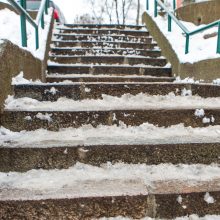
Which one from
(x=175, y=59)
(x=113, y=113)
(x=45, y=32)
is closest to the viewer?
(x=113, y=113)

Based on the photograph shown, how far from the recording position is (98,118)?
2945 millimetres

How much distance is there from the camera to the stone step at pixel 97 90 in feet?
10.9

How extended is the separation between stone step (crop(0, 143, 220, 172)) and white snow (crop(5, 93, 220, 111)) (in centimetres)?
51

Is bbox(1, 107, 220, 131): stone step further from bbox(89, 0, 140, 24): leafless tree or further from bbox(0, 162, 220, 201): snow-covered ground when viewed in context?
bbox(89, 0, 140, 24): leafless tree

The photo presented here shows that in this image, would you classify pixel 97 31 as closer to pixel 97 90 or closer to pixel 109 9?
pixel 97 90

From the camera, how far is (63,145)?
8.22ft

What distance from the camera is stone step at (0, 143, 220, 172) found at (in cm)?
246

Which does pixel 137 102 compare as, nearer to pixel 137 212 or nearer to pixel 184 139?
pixel 184 139

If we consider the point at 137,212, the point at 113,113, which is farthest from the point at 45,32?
the point at 137,212

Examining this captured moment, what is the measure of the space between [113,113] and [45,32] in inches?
137

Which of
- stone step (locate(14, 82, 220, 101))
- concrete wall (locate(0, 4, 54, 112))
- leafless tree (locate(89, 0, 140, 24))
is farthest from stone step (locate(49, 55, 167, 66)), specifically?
leafless tree (locate(89, 0, 140, 24))

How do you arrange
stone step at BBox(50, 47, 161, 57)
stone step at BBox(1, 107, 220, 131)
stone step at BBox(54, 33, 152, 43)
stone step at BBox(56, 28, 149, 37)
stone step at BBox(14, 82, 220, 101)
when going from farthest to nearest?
stone step at BBox(56, 28, 149, 37) < stone step at BBox(54, 33, 152, 43) < stone step at BBox(50, 47, 161, 57) < stone step at BBox(14, 82, 220, 101) < stone step at BBox(1, 107, 220, 131)

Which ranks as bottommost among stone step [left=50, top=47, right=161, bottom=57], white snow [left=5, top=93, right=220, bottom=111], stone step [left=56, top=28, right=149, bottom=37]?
white snow [left=5, top=93, right=220, bottom=111]

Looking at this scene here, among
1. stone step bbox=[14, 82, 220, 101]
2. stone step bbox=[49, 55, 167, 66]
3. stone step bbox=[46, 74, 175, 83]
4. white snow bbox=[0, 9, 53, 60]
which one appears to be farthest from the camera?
stone step bbox=[49, 55, 167, 66]
